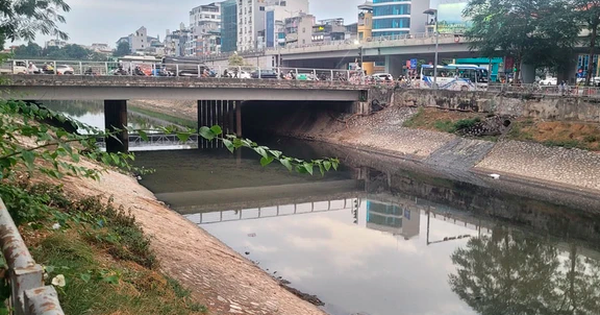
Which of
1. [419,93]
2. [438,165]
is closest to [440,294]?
[438,165]

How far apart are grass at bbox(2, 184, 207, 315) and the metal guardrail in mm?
715

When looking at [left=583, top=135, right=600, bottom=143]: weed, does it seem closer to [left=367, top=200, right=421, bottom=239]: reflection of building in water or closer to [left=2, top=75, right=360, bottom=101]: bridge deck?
[left=367, top=200, right=421, bottom=239]: reflection of building in water

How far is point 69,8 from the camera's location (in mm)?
27750

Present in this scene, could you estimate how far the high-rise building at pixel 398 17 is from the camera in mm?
107062

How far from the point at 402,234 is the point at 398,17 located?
92403 millimetres

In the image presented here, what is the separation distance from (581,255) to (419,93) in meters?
29.8

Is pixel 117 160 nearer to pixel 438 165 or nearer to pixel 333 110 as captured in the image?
pixel 438 165

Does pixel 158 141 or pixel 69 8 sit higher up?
pixel 69 8

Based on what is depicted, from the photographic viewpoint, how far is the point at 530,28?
44.9m

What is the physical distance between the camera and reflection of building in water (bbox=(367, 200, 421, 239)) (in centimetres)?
2238

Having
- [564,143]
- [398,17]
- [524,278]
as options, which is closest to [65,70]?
[564,143]

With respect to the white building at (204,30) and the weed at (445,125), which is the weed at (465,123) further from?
the white building at (204,30)

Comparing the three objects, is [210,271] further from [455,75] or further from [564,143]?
[455,75]

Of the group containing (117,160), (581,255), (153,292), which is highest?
(117,160)
